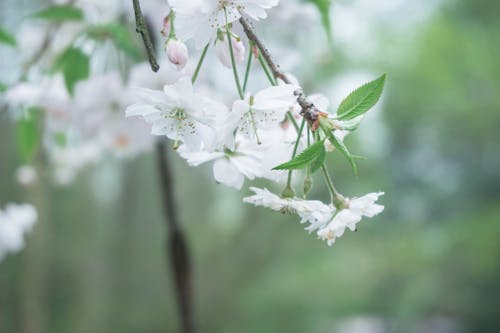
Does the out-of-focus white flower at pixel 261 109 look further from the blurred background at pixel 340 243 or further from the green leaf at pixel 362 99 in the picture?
the blurred background at pixel 340 243

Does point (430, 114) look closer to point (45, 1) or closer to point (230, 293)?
point (230, 293)

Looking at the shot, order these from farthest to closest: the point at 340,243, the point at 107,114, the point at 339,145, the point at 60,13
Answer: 1. the point at 340,243
2. the point at 107,114
3. the point at 60,13
4. the point at 339,145

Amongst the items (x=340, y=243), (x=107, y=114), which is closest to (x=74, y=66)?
(x=107, y=114)

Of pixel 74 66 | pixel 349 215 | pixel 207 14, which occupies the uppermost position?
pixel 74 66

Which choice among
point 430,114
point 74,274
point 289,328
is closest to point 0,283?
point 74,274

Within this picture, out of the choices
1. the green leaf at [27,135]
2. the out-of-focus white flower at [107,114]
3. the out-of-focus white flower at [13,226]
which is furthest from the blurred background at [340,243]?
the green leaf at [27,135]

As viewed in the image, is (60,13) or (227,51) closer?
(227,51)

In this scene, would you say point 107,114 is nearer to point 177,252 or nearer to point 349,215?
point 177,252
